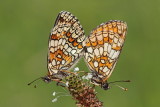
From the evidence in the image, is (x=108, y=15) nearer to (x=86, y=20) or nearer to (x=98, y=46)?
(x=86, y=20)

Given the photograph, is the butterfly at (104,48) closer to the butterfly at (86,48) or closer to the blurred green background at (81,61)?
the butterfly at (86,48)

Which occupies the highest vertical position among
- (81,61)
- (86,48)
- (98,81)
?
(86,48)

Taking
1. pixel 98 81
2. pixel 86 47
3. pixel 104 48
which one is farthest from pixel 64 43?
pixel 98 81

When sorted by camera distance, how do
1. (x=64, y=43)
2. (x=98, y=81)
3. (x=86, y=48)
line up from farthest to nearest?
(x=64, y=43)
(x=86, y=48)
(x=98, y=81)

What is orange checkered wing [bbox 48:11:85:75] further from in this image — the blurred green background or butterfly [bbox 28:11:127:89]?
the blurred green background

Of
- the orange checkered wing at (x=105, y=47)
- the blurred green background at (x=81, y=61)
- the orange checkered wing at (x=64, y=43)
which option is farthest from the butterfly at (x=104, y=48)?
the blurred green background at (x=81, y=61)

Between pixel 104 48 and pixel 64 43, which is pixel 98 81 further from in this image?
pixel 64 43

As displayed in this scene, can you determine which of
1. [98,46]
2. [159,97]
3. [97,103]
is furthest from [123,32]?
[159,97]
